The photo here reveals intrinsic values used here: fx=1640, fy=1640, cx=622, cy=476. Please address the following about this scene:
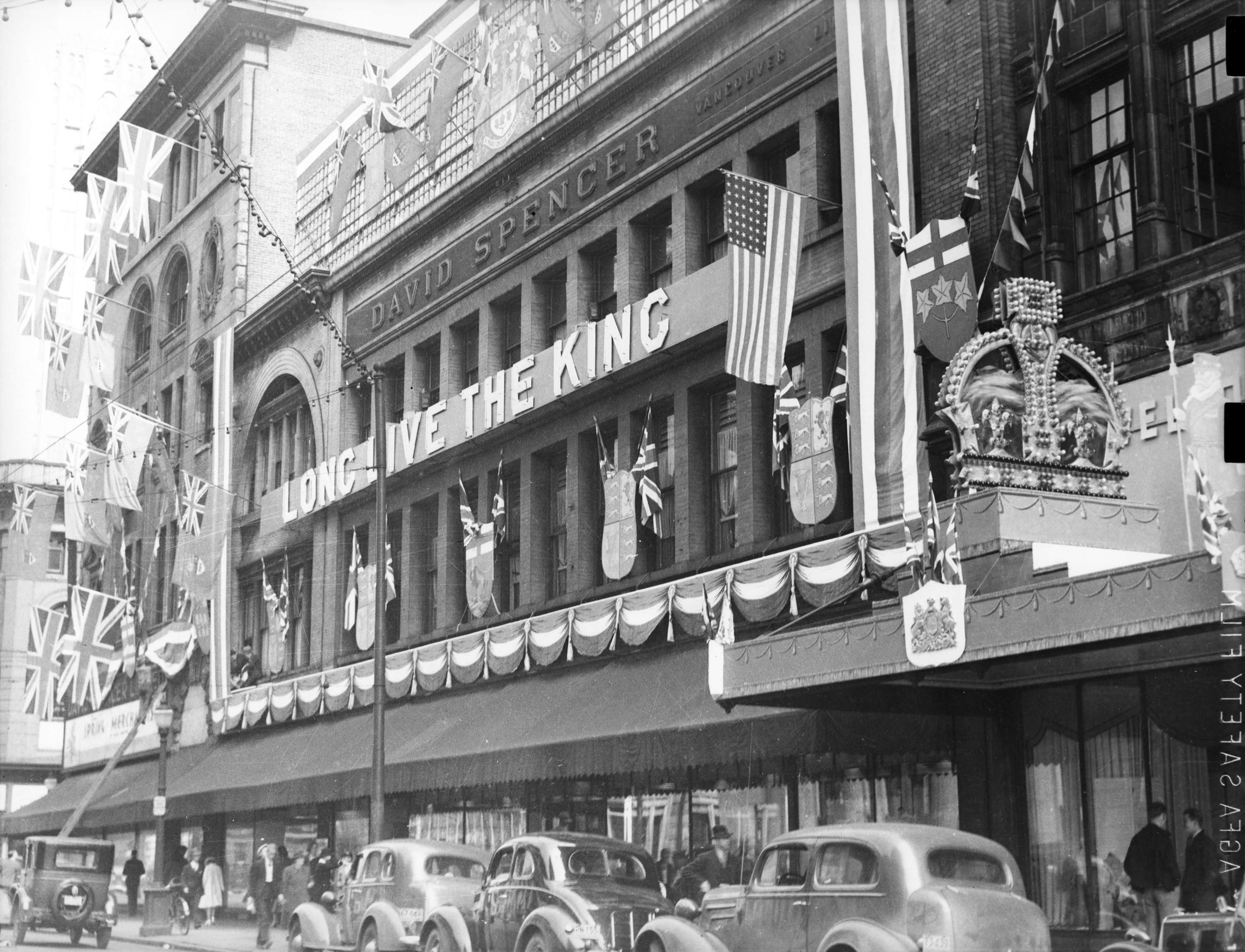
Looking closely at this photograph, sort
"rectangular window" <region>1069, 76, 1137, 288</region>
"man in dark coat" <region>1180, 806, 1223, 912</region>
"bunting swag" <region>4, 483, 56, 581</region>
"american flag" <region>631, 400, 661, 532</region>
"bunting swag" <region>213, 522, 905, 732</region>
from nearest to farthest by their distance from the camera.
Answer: "man in dark coat" <region>1180, 806, 1223, 912</region> < "rectangular window" <region>1069, 76, 1137, 288</region> < "bunting swag" <region>213, 522, 905, 732</region> < "american flag" <region>631, 400, 661, 532</region> < "bunting swag" <region>4, 483, 56, 581</region>

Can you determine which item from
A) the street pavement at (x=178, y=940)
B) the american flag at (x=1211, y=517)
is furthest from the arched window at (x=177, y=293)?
the american flag at (x=1211, y=517)

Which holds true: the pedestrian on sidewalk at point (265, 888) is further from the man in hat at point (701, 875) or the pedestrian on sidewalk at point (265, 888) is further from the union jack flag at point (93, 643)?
the union jack flag at point (93, 643)

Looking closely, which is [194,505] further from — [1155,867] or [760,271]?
[1155,867]

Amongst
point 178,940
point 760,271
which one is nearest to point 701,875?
point 760,271

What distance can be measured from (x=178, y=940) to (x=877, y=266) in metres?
19.8

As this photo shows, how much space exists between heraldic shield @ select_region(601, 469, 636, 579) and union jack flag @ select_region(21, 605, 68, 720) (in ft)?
90.6

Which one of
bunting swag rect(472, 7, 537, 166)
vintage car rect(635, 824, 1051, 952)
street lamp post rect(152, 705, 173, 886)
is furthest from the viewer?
street lamp post rect(152, 705, 173, 886)

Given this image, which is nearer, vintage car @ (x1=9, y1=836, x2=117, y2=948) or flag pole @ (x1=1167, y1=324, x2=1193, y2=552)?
flag pole @ (x1=1167, y1=324, x2=1193, y2=552)

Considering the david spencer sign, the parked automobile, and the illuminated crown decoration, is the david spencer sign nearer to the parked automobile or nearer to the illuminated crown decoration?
the illuminated crown decoration

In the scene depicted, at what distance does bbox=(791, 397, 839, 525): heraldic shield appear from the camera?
23.2 m

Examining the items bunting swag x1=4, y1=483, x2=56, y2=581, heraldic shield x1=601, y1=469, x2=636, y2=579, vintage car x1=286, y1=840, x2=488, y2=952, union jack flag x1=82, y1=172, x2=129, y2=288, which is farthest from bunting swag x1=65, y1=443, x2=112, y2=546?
vintage car x1=286, y1=840, x2=488, y2=952

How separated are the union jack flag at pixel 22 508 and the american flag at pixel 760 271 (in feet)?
116

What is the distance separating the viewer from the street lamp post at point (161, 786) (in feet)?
113

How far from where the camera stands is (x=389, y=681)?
108ft
